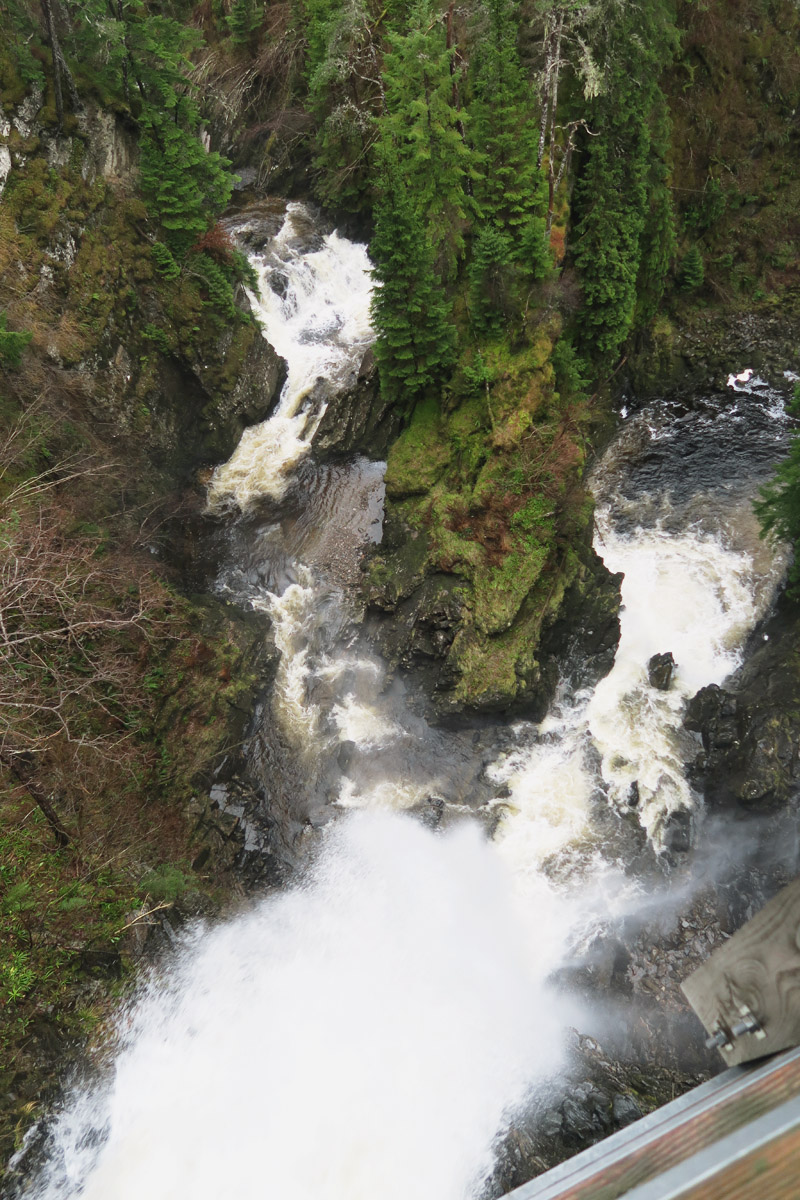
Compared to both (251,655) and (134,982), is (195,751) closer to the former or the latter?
(251,655)

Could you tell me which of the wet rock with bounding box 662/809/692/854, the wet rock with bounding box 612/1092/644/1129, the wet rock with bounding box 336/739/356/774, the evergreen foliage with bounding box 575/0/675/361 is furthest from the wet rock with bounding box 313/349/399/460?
the wet rock with bounding box 612/1092/644/1129

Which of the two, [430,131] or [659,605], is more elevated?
[430,131]

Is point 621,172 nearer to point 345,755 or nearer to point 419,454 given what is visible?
point 419,454

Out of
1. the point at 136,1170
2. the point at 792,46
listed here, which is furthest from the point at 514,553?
the point at 792,46

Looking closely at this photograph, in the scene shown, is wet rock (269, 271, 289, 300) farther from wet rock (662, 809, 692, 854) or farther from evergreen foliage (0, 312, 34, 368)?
wet rock (662, 809, 692, 854)

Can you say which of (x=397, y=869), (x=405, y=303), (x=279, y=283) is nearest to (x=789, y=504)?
(x=405, y=303)
